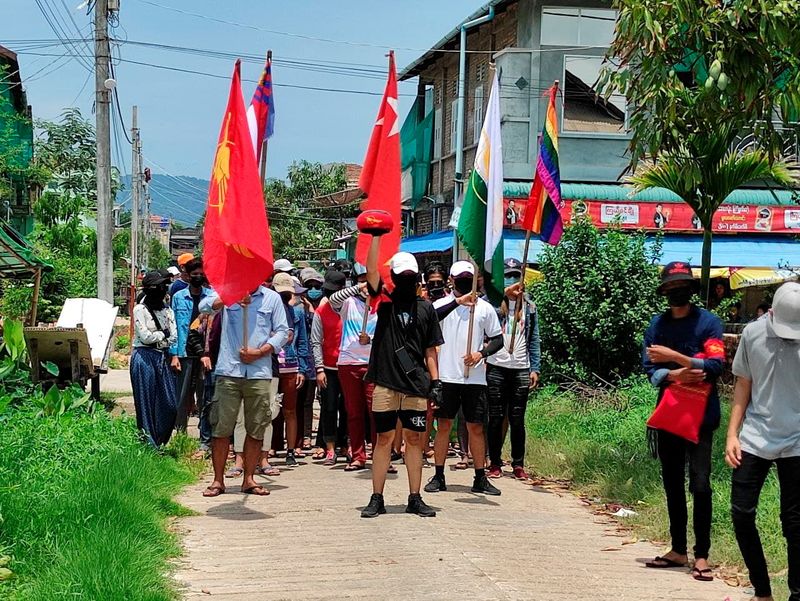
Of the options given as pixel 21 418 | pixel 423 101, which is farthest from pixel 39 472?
pixel 423 101

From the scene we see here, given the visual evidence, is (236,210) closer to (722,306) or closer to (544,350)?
(544,350)

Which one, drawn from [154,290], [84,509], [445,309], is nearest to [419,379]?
[445,309]

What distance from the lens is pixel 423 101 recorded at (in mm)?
33625

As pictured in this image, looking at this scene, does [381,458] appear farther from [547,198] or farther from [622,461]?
[547,198]

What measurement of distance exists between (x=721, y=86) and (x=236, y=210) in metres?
3.88

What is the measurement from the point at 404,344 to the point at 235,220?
1714mm

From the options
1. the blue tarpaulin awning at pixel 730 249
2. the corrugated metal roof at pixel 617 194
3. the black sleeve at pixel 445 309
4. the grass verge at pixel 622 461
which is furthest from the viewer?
the corrugated metal roof at pixel 617 194

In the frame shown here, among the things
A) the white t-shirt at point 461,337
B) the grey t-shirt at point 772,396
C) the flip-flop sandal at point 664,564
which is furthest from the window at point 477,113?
the grey t-shirt at point 772,396

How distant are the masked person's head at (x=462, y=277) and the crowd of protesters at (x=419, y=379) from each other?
0.6 inches

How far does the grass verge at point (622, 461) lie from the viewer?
7.21 meters

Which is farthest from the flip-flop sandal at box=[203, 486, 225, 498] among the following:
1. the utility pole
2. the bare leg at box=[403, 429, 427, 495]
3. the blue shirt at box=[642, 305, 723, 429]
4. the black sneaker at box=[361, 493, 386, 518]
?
the utility pole

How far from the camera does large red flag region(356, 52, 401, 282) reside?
946 cm

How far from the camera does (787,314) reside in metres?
5.55

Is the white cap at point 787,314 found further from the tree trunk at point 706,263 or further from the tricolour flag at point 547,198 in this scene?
the tree trunk at point 706,263
